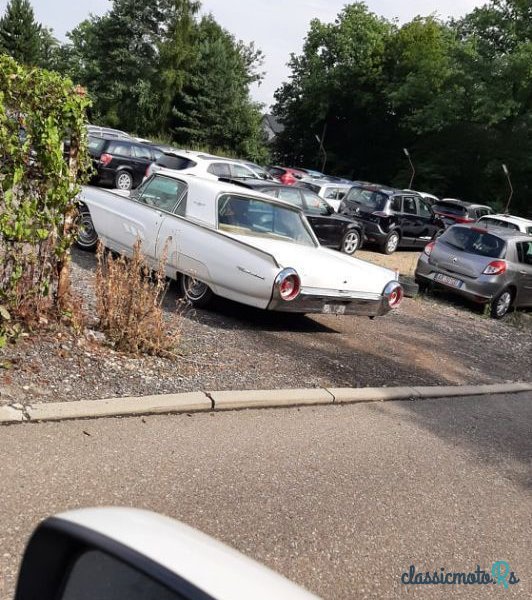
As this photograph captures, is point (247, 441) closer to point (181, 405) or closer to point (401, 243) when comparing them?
point (181, 405)

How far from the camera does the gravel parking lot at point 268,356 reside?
217 inches

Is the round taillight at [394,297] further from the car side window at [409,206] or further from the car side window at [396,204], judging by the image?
the car side window at [409,206]

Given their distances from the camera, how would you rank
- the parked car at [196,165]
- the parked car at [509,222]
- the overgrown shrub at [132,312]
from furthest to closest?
the parked car at [509,222] < the parked car at [196,165] < the overgrown shrub at [132,312]

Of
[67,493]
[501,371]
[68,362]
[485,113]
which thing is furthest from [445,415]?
[485,113]

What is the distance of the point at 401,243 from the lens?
20.0 metres

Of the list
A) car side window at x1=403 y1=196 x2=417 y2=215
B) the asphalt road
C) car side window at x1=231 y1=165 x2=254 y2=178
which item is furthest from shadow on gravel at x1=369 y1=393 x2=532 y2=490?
car side window at x1=231 y1=165 x2=254 y2=178

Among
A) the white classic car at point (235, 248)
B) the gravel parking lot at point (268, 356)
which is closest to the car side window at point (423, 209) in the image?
the gravel parking lot at point (268, 356)

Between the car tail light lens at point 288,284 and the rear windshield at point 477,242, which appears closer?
the car tail light lens at point 288,284

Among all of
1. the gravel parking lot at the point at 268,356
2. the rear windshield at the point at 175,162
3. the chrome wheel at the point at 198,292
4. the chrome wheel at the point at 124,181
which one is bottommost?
the gravel parking lot at the point at 268,356

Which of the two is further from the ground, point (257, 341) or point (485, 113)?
point (485, 113)

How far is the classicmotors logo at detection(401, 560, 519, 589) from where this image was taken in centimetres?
385

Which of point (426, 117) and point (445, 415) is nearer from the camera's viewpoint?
point (445, 415)

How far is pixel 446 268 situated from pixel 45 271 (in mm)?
9155

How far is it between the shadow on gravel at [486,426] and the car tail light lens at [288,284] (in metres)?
1.75
